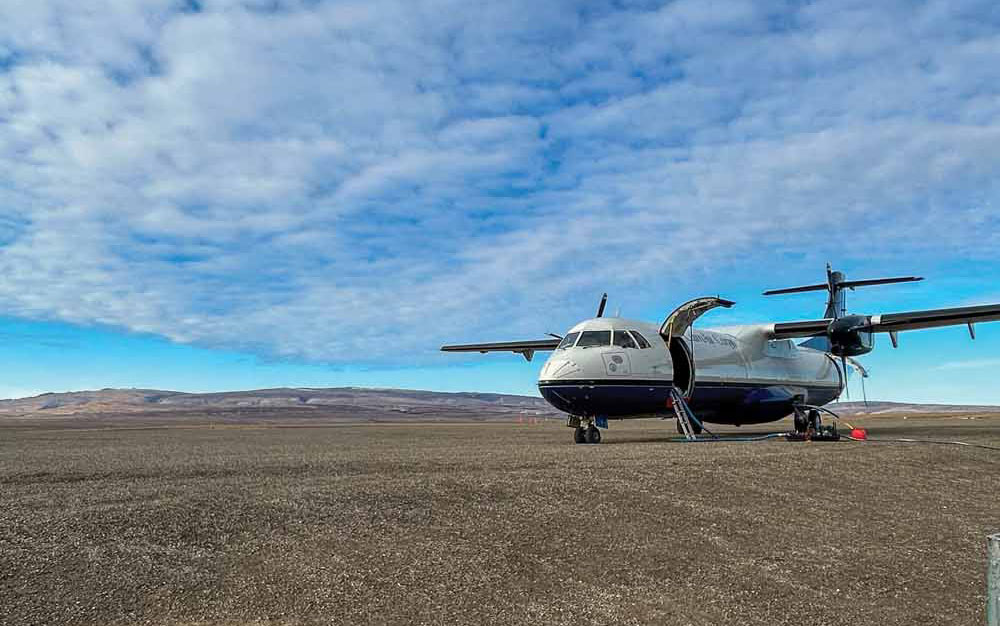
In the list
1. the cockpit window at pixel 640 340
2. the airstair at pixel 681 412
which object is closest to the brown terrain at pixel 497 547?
the cockpit window at pixel 640 340

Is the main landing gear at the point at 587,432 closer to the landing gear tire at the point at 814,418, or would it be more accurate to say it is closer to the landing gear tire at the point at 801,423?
the landing gear tire at the point at 814,418

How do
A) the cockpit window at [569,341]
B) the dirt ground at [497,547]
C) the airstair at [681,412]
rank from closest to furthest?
1. the dirt ground at [497,547]
2. the cockpit window at [569,341]
3. the airstair at [681,412]

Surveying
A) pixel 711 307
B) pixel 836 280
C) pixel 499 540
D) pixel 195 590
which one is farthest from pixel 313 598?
pixel 836 280

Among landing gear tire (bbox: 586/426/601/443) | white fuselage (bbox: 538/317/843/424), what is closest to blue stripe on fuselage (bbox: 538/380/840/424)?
white fuselage (bbox: 538/317/843/424)

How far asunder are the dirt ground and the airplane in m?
8.55

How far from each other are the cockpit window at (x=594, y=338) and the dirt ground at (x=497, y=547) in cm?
933

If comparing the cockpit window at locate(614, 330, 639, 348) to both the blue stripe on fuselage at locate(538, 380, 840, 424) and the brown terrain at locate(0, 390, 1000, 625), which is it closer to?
the blue stripe on fuselage at locate(538, 380, 840, 424)

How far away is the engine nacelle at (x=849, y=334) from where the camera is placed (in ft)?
78.6

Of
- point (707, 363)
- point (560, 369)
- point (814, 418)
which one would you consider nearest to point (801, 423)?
point (814, 418)

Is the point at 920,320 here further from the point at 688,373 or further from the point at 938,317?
the point at 688,373

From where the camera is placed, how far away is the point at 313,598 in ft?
18.2

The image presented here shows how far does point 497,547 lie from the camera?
6.81 m

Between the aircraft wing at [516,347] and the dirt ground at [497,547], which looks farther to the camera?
the aircraft wing at [516,347]

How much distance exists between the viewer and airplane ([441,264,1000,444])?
19594 millimetres
